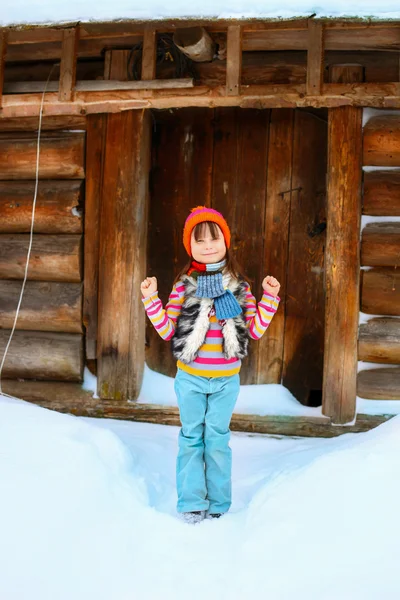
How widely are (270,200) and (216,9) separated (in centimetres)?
155

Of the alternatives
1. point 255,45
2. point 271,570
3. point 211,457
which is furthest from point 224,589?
point 255,45

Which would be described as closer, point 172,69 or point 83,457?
point 83,457

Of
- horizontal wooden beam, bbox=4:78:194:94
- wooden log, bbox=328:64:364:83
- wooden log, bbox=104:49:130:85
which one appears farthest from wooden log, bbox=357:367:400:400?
wooden log, bbox=104:49:130:85

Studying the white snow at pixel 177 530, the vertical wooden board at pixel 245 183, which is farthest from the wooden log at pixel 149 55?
the white snow at pixel 177 530

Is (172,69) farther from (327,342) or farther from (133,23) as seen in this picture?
(327,342)

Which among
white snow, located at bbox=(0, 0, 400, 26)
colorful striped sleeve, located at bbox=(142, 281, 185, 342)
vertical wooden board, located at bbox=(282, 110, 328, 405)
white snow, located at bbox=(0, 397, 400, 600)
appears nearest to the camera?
white snow, located at bbox=(0, 397, 400, 600)

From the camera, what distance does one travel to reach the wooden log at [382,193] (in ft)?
13.6

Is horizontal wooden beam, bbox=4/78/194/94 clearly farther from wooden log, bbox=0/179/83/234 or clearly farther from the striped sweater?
the striped sweater

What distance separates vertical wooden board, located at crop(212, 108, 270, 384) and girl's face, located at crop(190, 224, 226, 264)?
6.46ft

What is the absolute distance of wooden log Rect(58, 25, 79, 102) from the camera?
420cm

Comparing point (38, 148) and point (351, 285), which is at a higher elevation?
point (38, 148)

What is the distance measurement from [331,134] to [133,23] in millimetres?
1431

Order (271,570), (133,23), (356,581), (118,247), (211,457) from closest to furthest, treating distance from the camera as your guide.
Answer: (356,581) < (271,570) < (211,457) < (133,23) < (118,247)

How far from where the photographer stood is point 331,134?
164 inches
